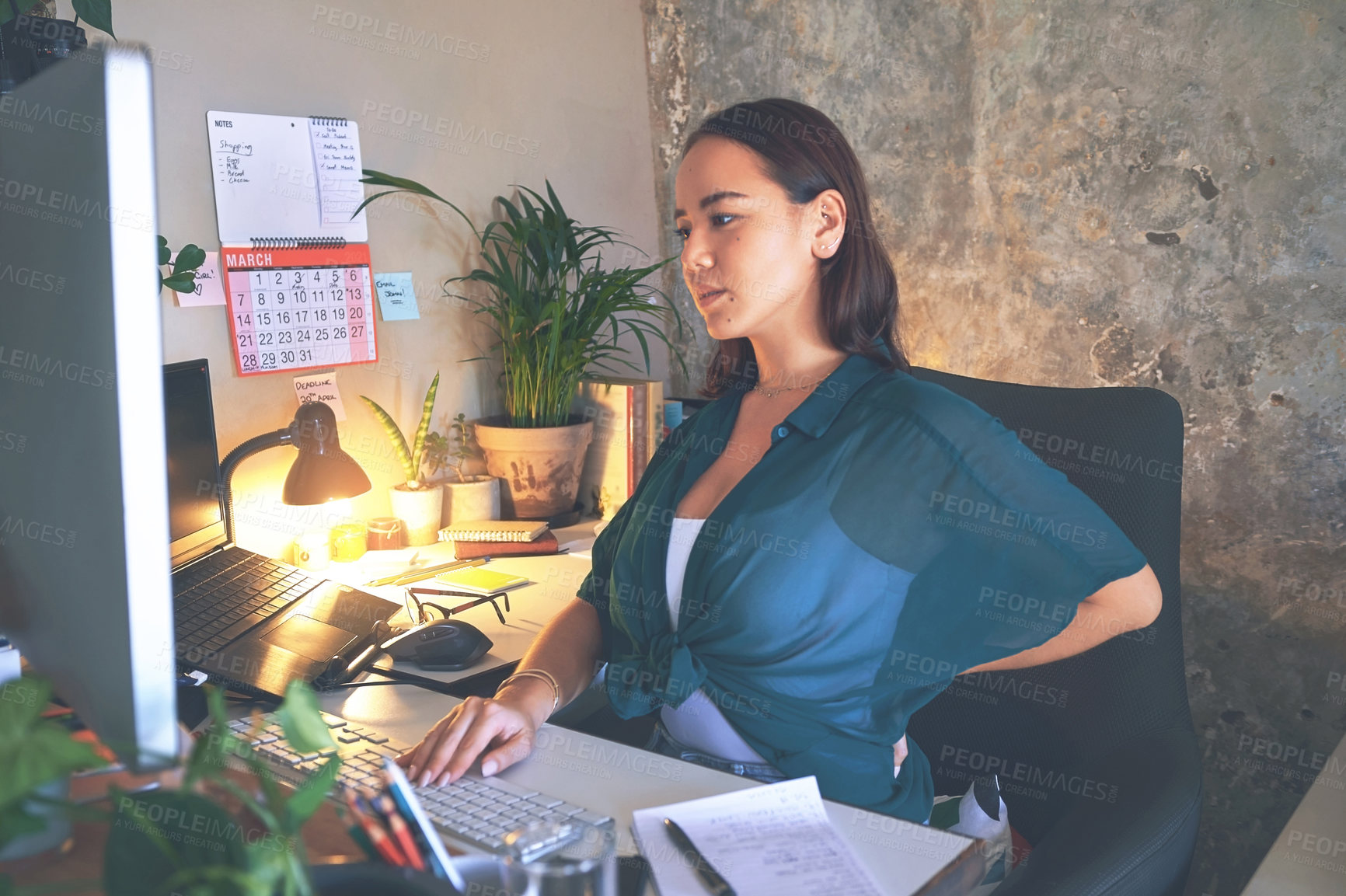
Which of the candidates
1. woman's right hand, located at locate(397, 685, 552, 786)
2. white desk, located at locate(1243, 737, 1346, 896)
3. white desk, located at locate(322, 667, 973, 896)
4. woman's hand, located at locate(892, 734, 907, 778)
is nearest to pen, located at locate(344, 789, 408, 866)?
white desk, located at locate(322, 667, 973, 896)

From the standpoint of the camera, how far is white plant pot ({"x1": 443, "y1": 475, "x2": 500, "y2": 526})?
2.12m

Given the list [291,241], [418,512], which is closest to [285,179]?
[291,241]

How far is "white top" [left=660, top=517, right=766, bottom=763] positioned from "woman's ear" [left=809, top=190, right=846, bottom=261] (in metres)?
0.51

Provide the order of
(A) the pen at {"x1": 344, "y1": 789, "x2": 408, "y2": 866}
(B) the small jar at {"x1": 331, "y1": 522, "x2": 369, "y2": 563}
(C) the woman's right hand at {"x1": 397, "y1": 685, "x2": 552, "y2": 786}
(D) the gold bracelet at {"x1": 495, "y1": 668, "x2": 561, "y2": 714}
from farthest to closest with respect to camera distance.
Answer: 1. (B) the small jar at {"x1": 331, "y1": 522, "x2": 369, "y2": 563}
2. (D) the gold bracelet at {"x1": 495, "y1": 668, "x2": 561, "y2": 714}
3. (C) the woman's right hand at {"x1": 397, "y1": 685, "x2": 552, "y2": 786}
4. (A) the pen at {"x1": 344, "y1": 789, "x2": 408, "y2": 866}

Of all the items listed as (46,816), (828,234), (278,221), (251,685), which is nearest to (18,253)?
(46,816)

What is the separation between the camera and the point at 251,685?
1115 mm

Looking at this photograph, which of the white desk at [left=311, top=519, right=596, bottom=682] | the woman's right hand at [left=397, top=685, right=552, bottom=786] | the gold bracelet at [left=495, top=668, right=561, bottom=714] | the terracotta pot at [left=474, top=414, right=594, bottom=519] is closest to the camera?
the woman's right hand at [left=397, top=685, right=552, bottom=786]

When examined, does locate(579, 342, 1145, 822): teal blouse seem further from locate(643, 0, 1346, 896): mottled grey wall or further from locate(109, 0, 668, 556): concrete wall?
locate(109, 0, 668, 556): concrete wall

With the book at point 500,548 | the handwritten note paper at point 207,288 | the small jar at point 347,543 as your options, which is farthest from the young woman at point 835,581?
the handwritten note paper at point 207,288

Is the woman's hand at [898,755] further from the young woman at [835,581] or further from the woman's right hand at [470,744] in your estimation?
the woman's right hand at [470,744]

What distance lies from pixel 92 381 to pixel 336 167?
1.65m

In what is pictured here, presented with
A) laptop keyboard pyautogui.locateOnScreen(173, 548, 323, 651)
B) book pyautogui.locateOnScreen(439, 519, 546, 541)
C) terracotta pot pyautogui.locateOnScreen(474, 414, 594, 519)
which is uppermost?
terracotta pot pyautogui.locateOnScreen(474, 414, 594, 519)

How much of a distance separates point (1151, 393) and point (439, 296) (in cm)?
155

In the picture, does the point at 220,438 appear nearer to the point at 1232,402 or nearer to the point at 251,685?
the point at 251,685
